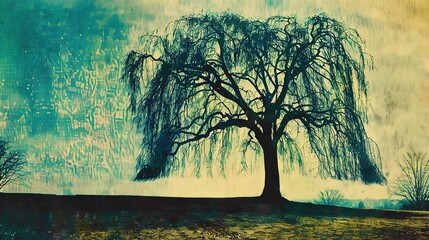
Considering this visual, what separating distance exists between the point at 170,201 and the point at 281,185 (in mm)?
540

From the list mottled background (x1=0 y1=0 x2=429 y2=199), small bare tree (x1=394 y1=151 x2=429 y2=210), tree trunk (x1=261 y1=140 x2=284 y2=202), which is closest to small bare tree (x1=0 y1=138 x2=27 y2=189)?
mottled background (x1=0 y1=0 x2=429 y2=199)

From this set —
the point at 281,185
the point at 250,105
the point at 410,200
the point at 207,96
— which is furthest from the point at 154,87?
the point at 410,200

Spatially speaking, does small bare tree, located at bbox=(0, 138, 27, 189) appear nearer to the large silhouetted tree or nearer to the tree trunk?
the large silhouetted tree

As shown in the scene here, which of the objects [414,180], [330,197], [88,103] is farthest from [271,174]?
[88,103]

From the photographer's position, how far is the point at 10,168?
256cm

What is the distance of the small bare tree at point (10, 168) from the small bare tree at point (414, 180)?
71.8 inches

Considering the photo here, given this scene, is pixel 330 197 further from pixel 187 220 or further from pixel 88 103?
pixel 88 103

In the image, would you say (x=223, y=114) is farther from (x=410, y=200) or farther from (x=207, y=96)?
(x=410, y=200)

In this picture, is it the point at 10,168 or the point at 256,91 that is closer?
the point at 10,168

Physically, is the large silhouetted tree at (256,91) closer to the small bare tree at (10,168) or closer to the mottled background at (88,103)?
the mottled background at (88,103)

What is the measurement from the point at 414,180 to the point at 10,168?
77.9 inches

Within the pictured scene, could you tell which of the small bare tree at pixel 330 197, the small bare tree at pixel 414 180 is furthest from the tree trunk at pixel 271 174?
the small bare tree at pixel 414 180

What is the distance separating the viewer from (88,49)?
2662 millimetres

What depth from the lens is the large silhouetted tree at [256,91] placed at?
106 inches
